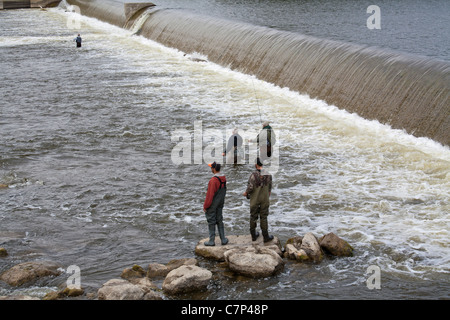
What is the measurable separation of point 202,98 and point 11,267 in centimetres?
1394

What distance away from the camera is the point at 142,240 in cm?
1185

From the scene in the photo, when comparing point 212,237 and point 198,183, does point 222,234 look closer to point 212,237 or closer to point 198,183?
point 212,237

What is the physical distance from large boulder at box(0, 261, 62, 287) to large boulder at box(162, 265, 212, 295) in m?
2.24

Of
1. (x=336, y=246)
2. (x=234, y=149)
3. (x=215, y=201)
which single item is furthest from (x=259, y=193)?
(x=234, y=149)

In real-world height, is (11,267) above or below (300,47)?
below

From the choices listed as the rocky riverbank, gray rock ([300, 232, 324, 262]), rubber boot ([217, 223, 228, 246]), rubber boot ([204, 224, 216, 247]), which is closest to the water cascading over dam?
gray rock ([300, 232, 324, 262])

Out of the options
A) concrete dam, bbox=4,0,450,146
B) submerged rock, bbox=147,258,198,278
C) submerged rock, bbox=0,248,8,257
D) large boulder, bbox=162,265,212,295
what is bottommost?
submerged rock, bbox=0,248,8,257

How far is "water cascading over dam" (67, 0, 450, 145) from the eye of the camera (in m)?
17.6

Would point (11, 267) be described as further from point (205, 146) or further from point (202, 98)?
point (202, 98)

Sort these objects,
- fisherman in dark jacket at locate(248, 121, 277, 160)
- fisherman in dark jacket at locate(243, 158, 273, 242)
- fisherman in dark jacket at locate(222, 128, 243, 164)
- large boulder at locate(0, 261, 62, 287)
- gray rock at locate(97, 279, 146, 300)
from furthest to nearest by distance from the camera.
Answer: fisherman in dark jacket at locate(222, 128, 243, 164)
fisherman in dark jacket at locate(248, 121, 277, 160)
fisherman in dark jacket at locate(243, 158, 273, 242)
large boulder at locate(0, 261, 62, 287)
gray rock at locate(97, 279, 146, 300)

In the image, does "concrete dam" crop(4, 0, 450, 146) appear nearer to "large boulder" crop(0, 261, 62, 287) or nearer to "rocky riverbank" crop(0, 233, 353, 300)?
"rocky riverbank" crop(0, 233, 353, 300)

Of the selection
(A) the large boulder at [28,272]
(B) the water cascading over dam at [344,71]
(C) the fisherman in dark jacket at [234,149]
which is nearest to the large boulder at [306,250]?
(A) the large boulder at [28,272]

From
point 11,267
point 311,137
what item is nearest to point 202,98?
point 311,137

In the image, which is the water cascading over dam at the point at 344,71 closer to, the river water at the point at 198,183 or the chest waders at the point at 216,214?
the river water at the point at 198,183
